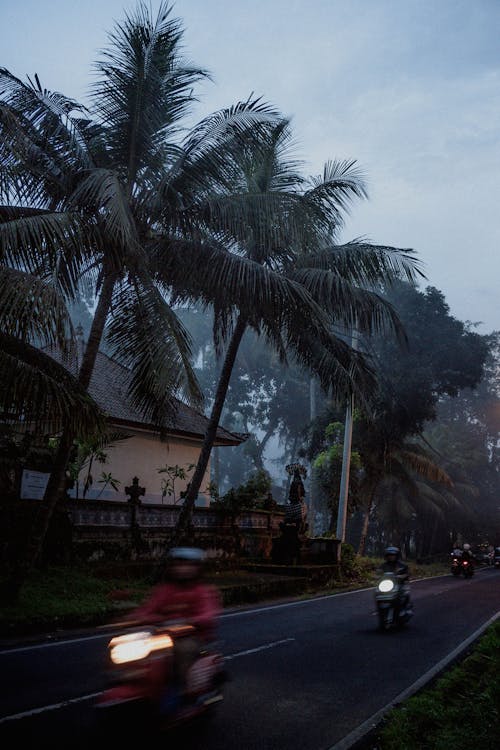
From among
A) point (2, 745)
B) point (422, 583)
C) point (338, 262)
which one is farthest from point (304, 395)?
point (2, 745)

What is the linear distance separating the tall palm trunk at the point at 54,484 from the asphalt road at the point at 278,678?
1809 mm

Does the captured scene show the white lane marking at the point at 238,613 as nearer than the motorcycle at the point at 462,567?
Yes

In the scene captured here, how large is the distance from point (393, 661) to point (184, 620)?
4195 millimetres

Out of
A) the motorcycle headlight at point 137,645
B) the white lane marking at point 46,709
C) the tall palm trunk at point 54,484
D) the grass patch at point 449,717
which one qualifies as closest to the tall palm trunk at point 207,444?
the tall palm trunk at point 54,484

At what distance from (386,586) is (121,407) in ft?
41.0

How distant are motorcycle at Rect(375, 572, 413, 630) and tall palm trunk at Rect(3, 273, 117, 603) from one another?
5.69 m

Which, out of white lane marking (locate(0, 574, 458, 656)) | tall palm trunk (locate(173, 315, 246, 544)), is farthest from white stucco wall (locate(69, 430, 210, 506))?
white lane marking (locate(0, 574, 458, 656))

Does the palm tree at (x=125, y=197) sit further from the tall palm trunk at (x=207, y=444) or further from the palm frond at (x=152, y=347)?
the tall palm trunk at (x=207, y=444)

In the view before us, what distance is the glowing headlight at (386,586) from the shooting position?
37.7 feet

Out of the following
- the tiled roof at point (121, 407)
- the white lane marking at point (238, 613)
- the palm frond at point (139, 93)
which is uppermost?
the palm frond at point (139, 93)

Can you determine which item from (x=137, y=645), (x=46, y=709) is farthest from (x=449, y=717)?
(x=46, y=709)

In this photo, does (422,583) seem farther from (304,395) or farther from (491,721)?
(304,395)

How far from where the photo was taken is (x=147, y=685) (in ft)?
16.4

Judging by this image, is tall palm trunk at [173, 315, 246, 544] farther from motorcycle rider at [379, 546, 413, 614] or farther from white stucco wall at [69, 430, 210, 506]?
motorcycle rider at [379, 546, 413, 614]
